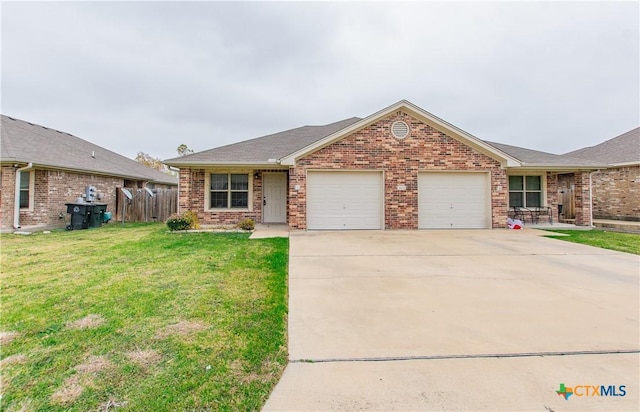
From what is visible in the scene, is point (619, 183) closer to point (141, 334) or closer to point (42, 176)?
point (141, 334)

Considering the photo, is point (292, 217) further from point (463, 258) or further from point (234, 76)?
point (234, 76)

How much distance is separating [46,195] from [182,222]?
6282 mm

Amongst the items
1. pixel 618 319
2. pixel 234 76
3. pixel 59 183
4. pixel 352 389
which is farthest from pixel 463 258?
pixel 234 76

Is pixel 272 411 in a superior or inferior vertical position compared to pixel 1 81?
inferior

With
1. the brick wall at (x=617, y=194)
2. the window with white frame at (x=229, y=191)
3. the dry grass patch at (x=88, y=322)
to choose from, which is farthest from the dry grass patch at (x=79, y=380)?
the brick wall at (x=617, y=194)

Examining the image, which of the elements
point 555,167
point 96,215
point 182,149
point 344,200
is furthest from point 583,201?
point 182,149

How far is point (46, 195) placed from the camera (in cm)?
1202

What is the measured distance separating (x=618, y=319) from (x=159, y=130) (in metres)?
35.7

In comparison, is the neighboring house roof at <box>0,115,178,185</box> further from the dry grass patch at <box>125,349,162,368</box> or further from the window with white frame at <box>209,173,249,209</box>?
the dry grass patch at <box>125,349,162,368</box>

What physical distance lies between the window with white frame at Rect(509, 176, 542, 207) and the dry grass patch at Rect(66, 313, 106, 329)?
1500 centimetres

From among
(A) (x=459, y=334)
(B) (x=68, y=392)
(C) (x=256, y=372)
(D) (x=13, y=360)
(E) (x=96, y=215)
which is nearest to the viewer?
(B) (x=68, y=392)

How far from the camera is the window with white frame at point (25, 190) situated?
1162 centimetres

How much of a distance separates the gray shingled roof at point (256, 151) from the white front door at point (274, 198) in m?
1.08

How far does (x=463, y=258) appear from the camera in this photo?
652 centimetres
